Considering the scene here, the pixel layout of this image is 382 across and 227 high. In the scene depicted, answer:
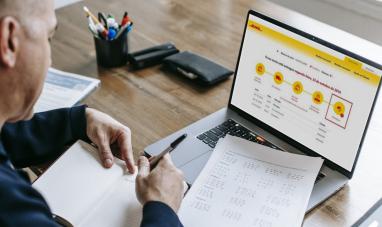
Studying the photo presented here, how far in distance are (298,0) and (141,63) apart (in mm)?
1606

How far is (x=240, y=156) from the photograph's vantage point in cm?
121

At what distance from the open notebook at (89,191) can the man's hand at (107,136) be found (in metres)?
0.02

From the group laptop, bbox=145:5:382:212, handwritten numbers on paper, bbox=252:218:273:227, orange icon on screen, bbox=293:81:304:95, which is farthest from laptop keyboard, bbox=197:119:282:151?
handwritten numbers on paper, bbox=252:218:273:227

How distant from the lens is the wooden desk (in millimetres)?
1156

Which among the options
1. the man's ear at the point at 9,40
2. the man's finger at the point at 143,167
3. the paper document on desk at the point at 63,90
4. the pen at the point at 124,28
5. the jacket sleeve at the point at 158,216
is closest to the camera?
the man's ear at the point at 9,40

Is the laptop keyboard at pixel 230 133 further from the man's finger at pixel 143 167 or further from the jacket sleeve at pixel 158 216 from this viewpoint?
the jacket sleeve at pixel 158 216

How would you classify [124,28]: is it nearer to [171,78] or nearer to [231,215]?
[171,78]

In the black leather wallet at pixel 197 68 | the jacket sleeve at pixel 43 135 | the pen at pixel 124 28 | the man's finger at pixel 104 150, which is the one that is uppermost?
the pen at pixel 124 28

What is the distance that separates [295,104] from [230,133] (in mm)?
196

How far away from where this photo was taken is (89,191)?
111cm

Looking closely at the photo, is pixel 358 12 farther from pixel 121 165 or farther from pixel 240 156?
pixel 121 165

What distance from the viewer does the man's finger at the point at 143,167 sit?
1114mm

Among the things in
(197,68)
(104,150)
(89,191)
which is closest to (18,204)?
(89,191)

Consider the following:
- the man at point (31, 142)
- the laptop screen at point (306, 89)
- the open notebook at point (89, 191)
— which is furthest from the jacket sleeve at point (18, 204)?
the laptop screen at point (306, 89)
